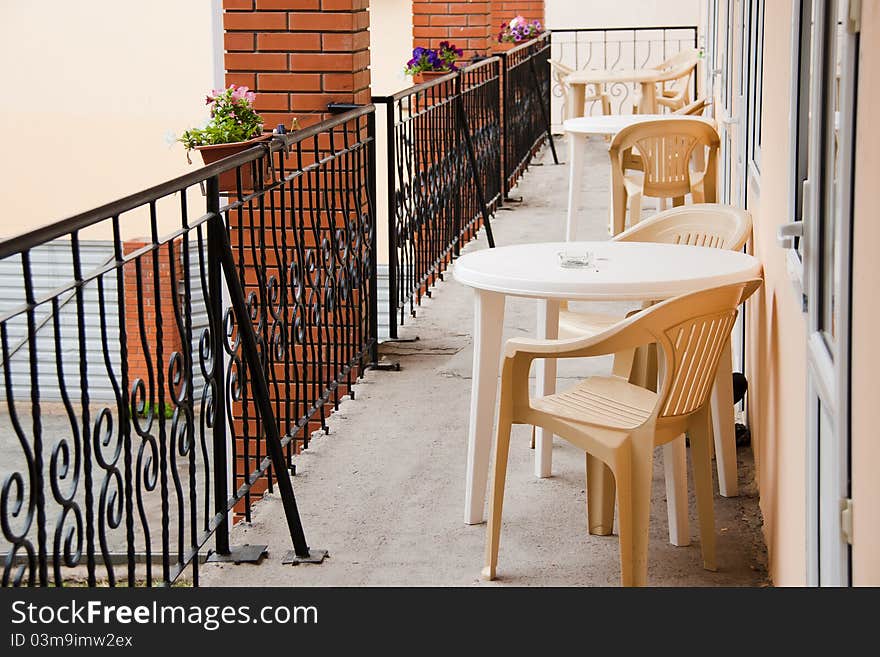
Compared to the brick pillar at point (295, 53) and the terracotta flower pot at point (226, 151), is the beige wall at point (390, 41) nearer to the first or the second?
the brick pillar at point (295, 53)

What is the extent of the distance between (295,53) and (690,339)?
283cm

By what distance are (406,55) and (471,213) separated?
7.15 m

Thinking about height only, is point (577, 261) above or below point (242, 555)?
above

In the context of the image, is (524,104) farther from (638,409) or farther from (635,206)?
(638,409)

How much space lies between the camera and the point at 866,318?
137cm

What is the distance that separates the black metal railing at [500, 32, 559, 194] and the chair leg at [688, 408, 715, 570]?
592 centimetres

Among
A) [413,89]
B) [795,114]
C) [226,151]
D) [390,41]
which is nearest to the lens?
[795,114]

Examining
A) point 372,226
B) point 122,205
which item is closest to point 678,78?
point 372,226

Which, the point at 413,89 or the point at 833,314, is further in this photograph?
the point at 413,89

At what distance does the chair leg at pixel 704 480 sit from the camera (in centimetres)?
273

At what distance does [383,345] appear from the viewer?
4.95 m

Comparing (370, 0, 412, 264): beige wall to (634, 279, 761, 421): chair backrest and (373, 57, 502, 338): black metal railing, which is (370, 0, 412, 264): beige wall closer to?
(373, 57, 502, 338): black metal railing

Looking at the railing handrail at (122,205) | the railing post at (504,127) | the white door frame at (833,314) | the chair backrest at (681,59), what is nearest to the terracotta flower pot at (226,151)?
the railing handrail at (122,205)

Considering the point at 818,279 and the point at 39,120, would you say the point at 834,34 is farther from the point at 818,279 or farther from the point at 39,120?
the point at 39,120
